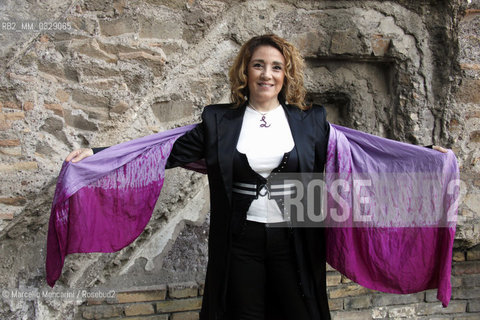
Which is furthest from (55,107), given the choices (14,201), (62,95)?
(14,201)

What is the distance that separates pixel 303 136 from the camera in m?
1.96

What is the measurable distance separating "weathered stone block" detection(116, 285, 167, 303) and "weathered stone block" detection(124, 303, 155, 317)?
0.10ft

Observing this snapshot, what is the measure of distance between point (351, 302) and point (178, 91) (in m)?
1.85

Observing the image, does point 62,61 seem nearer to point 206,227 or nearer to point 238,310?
point 206,227

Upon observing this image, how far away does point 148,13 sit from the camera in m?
2.62

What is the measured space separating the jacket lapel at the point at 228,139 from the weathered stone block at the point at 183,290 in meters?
1.05

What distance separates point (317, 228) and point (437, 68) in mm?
1603

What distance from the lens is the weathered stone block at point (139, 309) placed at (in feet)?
8.69

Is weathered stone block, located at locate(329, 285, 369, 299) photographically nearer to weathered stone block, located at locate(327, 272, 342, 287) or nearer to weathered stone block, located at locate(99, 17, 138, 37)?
weathered stone block, located at locate(327, 272, 342, 287)

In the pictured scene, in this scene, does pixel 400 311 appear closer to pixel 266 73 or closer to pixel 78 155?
pixel 266 73

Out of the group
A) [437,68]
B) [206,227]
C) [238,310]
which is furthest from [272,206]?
[437,68]

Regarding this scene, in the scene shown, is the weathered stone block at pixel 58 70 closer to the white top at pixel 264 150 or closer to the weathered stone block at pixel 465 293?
the white top at pixel 264 150

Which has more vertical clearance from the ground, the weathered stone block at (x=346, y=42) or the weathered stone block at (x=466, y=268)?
the weathered stone block at (x=346, y=42)

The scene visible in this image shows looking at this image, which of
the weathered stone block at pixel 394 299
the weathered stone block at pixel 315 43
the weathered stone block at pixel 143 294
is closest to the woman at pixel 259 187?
the weathered stone block at pixel 143 294
